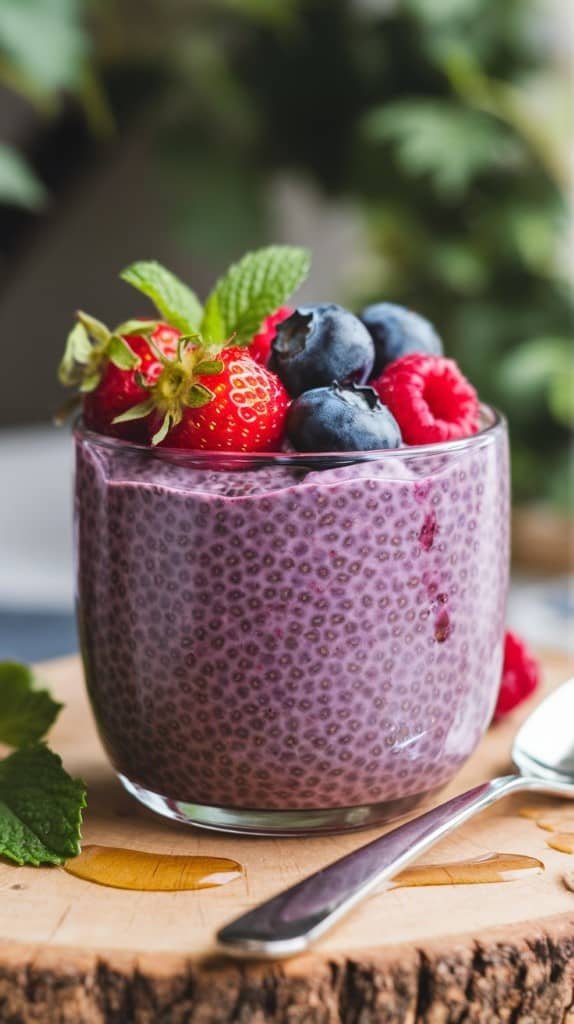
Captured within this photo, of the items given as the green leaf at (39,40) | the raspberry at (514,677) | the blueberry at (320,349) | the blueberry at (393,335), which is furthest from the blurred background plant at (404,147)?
the blueberry at (320,349)

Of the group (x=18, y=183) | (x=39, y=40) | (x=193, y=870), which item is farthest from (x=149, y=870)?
(x=39, y=40)

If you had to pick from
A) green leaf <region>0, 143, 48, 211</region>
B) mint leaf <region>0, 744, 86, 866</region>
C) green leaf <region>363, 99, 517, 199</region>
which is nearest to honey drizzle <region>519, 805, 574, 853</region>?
mint leaf <region>0, 744, 86, 866</region>

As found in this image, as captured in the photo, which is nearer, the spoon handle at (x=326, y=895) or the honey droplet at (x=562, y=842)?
the spoon handle at (x=326, y=895)

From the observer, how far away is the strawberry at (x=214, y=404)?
860 mm

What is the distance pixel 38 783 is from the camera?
0.94 m

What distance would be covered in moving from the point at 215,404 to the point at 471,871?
0.38m

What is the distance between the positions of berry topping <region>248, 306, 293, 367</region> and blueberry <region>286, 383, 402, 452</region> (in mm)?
93

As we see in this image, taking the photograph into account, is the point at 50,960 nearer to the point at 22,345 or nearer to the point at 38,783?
the point at 38,783

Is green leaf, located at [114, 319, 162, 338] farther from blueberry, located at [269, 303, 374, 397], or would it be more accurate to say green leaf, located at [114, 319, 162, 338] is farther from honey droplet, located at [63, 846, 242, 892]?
honey droplet, located at [63, 846, 242, 892]

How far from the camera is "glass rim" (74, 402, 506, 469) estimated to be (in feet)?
2.74

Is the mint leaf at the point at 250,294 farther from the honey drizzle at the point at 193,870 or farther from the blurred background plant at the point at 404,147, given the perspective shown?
the blurred background plant at the point at 404,147

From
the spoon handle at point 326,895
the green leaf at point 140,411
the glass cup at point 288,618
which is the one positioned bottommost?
the spoon handle at point 326,895

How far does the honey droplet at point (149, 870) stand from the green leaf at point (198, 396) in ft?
1.09

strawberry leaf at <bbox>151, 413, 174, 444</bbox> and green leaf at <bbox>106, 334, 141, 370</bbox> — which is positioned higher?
green leaf at <bbox>106, 334, 141, 370</bbox>
